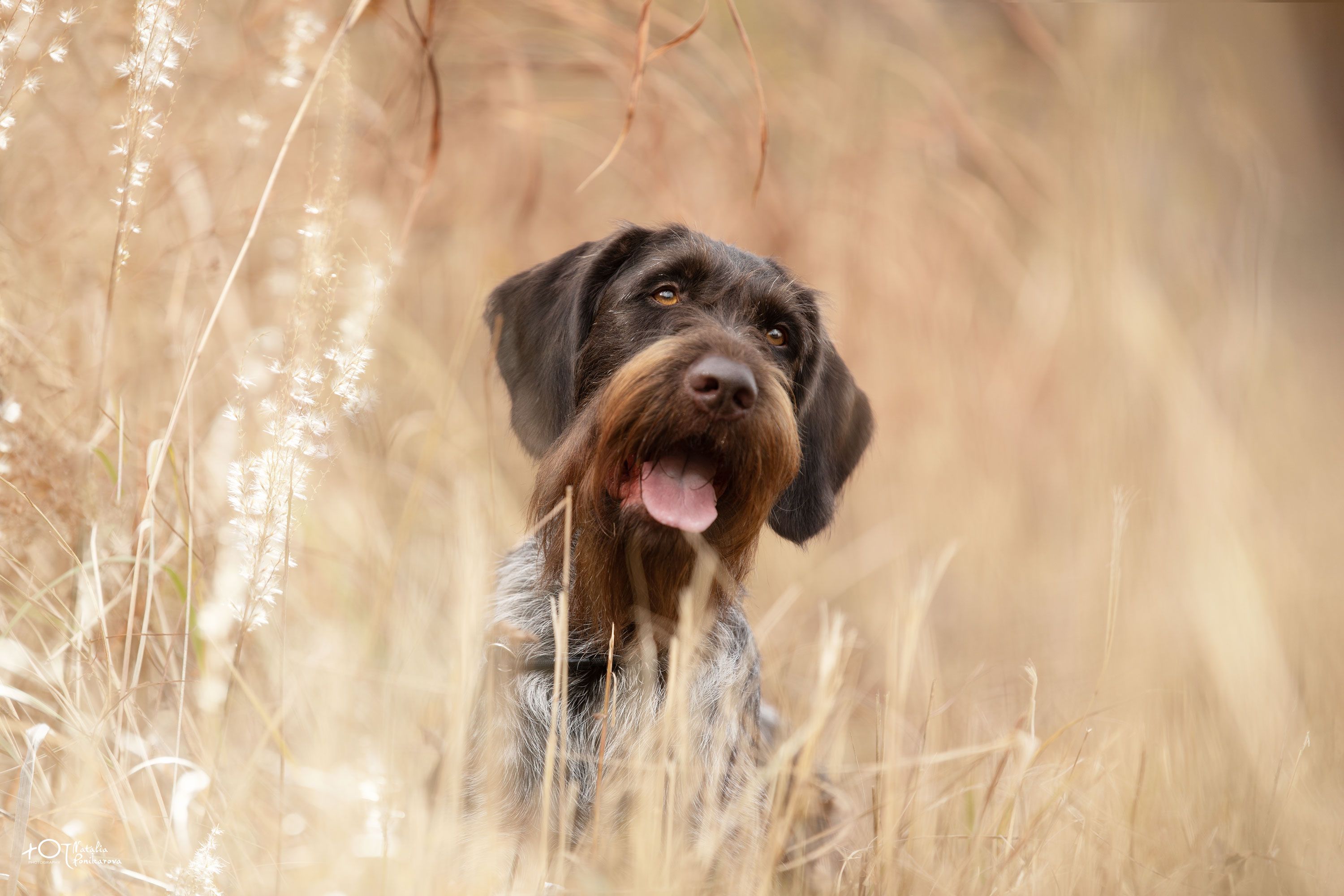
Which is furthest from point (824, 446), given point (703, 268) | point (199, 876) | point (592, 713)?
point (199, 876)

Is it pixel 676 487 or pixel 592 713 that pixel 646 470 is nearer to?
pixel 676 487

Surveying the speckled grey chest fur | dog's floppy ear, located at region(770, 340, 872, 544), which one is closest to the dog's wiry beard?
the speckled grey chest fur

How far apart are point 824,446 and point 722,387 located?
80cm

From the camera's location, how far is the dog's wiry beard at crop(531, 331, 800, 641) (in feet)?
6.97

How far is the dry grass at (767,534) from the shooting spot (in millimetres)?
1954

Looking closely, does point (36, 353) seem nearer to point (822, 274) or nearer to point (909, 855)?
point (909, 855)

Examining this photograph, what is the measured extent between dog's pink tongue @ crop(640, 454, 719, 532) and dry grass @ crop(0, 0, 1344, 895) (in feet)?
1.45

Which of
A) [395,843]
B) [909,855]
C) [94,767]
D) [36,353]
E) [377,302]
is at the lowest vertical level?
[909,855]

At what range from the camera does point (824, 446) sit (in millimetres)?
2764

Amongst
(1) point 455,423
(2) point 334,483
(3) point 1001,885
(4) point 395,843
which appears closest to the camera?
(4) point 395,843

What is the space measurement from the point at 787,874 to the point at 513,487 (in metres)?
2.27

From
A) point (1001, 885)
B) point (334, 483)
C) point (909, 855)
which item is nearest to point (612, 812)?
point (909, 855)

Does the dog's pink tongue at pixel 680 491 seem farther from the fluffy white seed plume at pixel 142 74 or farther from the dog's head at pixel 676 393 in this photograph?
the fluffy white seed plume at pixel 142 74

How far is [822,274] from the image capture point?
4.98 meters
